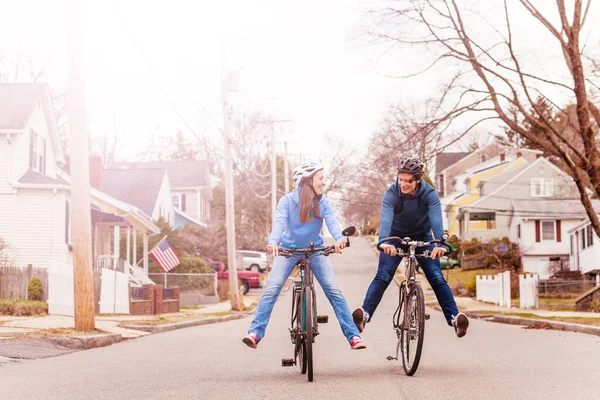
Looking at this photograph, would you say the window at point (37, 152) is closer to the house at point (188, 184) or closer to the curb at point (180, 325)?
the curb at point (180, 325)

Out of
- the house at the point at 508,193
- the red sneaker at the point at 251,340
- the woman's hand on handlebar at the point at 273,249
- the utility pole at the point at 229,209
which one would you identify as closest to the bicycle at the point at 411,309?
the woman's hand on handlebar at the point at 273,249

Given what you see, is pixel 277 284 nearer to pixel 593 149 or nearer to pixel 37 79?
pixel 593 149

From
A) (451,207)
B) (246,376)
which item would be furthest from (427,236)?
(451,207)

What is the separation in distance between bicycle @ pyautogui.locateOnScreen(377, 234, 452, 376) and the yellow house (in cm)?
6797

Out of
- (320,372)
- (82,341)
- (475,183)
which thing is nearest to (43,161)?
(82,341)

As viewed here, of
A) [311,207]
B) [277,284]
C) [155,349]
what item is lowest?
[155,349]

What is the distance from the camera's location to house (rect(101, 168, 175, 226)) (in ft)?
184

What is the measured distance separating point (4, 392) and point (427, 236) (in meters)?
4.30

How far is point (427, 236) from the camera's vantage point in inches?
376

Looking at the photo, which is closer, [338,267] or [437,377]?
[437,377]

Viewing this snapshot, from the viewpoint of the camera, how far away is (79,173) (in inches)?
611

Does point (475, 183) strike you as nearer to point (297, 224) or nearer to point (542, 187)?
point (542, 187)

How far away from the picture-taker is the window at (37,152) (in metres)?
34.2

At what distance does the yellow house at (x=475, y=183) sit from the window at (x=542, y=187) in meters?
5.11
